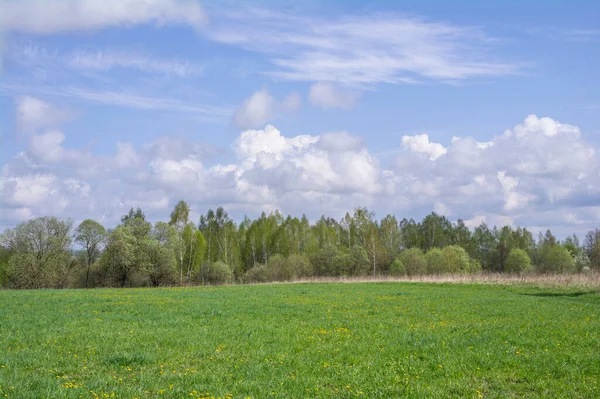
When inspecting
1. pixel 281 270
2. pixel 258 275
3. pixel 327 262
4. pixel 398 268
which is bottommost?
pixel 258 275

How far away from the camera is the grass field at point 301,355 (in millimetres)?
10312

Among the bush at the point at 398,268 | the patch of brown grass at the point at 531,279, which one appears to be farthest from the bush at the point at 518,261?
the patch of brown grass at the point at 531,279

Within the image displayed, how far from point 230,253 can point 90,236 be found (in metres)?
30.1

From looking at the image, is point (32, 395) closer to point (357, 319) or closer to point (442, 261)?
point (357, 319)

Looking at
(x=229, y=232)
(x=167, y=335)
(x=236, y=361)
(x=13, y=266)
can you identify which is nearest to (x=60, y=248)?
(x=13, y=266)

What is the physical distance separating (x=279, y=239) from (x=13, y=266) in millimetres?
50196

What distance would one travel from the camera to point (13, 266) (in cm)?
6347

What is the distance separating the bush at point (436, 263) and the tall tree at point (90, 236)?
53.8m

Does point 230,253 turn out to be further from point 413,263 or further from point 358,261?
point 413,263

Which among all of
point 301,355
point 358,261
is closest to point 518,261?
point 358,261

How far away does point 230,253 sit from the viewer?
3912 inches

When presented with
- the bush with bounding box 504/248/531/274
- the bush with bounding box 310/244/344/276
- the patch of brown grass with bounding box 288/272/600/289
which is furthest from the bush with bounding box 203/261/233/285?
the bush with bounding box 504/248/531/274

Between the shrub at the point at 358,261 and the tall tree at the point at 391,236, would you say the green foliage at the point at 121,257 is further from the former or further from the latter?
the tall tree at the point at 391,236

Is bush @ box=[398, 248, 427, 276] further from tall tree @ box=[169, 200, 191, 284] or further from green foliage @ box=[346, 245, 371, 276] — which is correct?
tall tree @ box=[169, 200, 191, 284]
